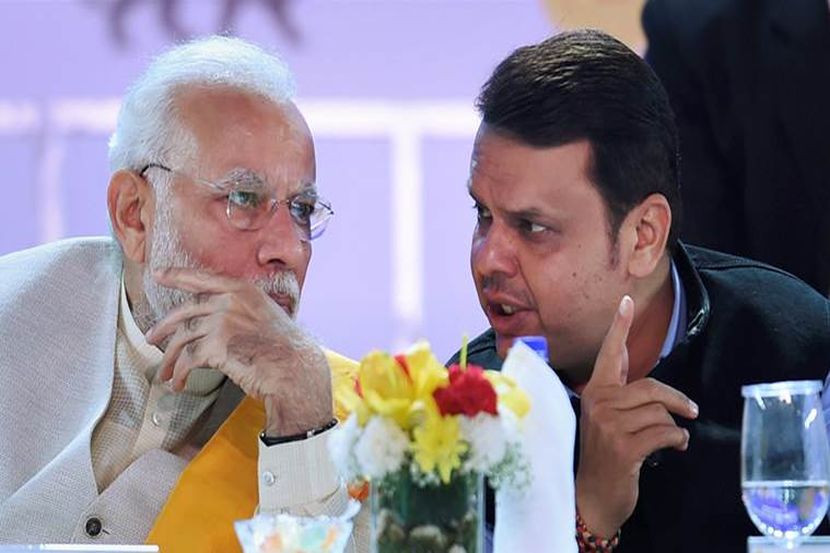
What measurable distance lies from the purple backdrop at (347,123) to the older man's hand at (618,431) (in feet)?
5.36

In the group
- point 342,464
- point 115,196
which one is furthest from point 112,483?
point 342,464

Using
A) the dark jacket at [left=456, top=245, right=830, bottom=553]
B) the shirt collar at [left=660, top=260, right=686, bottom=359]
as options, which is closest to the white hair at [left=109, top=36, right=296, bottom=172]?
the dark jacket at [left=456, top=245, right=830, bottom=553]

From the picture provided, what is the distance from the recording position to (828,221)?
3570 millimetres

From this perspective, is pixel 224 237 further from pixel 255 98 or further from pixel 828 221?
pixel 828 221

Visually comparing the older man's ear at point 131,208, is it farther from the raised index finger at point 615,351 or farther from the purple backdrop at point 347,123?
the purple backdrop at point 347,123

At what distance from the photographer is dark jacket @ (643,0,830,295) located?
A: 3.55 m

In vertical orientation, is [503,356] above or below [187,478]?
above

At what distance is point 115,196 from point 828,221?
5.02 ft

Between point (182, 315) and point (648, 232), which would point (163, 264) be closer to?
point (182, 315)

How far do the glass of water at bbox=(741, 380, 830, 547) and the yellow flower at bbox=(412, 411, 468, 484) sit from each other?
16.5 inches

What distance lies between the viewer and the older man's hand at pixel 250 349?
2.38 metres

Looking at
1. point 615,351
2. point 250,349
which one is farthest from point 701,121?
point 250,349

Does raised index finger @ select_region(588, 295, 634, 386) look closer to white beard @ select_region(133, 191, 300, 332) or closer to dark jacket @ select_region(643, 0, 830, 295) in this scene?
white beard @ select_region(133, 191, 300, 332)

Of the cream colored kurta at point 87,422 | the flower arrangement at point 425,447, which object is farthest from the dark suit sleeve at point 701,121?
the flower arrangement at point 425,447
